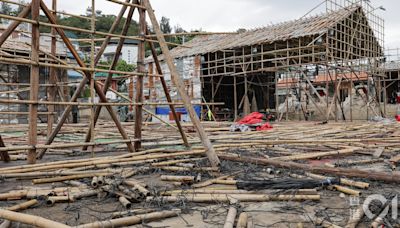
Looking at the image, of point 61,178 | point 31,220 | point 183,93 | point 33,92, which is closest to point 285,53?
point 183,93

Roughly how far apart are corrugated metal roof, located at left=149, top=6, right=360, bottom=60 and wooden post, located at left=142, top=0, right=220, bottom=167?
12.4 meters

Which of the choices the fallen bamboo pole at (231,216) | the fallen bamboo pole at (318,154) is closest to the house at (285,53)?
the fallen bamboo pole at (318,154)

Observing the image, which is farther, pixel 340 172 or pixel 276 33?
pixel 276 33

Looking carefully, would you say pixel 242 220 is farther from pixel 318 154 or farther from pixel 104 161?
pixel 318 154

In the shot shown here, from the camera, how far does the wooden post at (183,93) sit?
17.7 feet

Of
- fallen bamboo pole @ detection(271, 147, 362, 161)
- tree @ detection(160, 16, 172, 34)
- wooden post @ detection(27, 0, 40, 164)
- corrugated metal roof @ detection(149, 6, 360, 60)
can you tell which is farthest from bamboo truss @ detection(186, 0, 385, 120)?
tree @ detection(160, 16, 172, 34)

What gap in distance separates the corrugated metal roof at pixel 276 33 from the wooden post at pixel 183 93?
40.6 ft

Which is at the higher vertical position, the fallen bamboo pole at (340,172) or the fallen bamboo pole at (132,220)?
the fallen bamboo pole at (340,172)

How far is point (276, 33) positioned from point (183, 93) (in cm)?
1496

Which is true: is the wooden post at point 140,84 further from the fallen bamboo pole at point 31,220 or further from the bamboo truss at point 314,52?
the bamboo truss at point 314,52

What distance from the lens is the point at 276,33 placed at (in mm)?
19656

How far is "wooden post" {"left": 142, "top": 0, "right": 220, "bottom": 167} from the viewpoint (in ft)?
17.7

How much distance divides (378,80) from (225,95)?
33.8ft

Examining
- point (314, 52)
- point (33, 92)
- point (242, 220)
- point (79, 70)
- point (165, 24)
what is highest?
point (165, 24)
